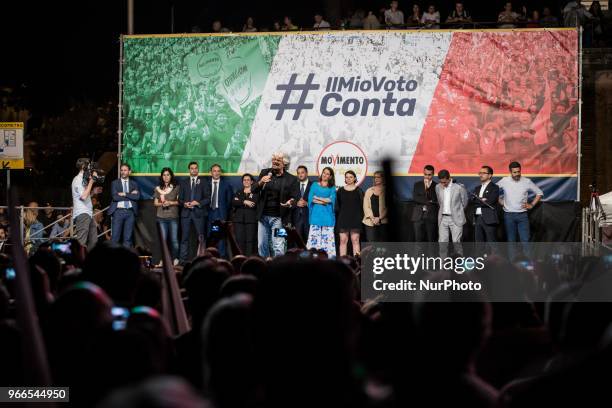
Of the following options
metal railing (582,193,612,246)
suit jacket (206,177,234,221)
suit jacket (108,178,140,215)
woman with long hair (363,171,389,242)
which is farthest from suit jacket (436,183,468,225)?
suit jacket (108,178,140,215)

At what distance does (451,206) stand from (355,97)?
2926 mm

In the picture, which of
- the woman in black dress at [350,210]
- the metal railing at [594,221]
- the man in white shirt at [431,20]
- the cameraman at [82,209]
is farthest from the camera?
the man in white shirt at [431,20]

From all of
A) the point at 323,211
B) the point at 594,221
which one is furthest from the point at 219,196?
the point at 594,221

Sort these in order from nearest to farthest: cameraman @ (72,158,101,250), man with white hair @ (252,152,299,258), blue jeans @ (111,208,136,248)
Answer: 1. cameraman @ (72,158,101,250)
2. man with white hair @ (252,152,299,258)
3. blue jeans @ (111,208,136,248)

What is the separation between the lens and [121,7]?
34312mm

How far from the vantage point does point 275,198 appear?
791 inches

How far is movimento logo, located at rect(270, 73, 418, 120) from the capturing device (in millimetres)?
20344

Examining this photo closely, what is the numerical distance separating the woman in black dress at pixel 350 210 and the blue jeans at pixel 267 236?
1.19 metres

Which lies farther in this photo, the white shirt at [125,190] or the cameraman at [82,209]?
the white shirt at [125,190]

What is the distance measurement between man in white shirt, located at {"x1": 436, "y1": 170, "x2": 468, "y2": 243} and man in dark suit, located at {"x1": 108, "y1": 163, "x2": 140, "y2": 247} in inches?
239

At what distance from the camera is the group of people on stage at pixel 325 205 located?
64.6ft

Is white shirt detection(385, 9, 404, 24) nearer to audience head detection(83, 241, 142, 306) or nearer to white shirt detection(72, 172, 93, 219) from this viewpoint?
white shirt detection(72, 172, 93, 219)

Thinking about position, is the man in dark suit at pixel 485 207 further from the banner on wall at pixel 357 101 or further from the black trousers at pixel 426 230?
the black trousers at pixel 426 230

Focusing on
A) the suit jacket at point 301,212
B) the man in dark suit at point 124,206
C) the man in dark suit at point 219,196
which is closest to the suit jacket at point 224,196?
the man in dark suit at point 219,196
